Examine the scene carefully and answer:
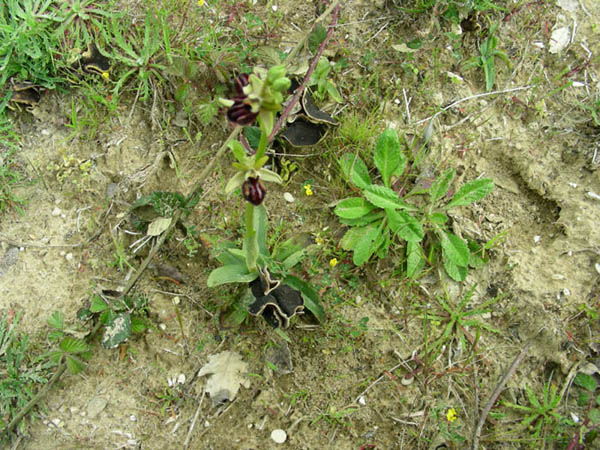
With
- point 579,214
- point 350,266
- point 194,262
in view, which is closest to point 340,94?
point 350,266

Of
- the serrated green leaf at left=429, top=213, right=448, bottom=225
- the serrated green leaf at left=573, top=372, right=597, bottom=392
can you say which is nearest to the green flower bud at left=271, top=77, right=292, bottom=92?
the serrated green leaf at left=429, top=213, right=448, bottom=225

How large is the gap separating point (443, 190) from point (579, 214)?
34.9 inches

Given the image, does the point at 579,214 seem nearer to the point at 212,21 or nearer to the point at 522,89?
the point at 522,89

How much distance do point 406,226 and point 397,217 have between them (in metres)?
0.07

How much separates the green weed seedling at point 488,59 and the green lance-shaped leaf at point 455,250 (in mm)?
1184

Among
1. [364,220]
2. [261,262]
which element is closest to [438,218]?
[364,220]

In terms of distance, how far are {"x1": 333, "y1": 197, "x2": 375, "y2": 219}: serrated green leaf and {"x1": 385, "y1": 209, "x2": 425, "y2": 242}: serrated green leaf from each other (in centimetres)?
14

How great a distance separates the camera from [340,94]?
10.1ft

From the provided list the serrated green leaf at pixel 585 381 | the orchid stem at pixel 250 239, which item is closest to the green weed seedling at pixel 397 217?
the orchid stem at pixel 250 239

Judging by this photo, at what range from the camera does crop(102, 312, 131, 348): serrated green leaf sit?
8.22 feet

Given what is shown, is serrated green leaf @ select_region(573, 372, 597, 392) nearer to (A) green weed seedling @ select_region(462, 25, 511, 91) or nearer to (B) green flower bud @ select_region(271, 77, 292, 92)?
(A) green weed seedling @ select_region(462, 25, 511, 91)

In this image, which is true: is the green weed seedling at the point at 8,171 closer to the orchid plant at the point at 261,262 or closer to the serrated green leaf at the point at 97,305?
the serrated green leaf at the point at 97,305

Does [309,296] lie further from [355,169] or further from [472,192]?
[472,192]

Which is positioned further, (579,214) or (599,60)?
(599,60)
